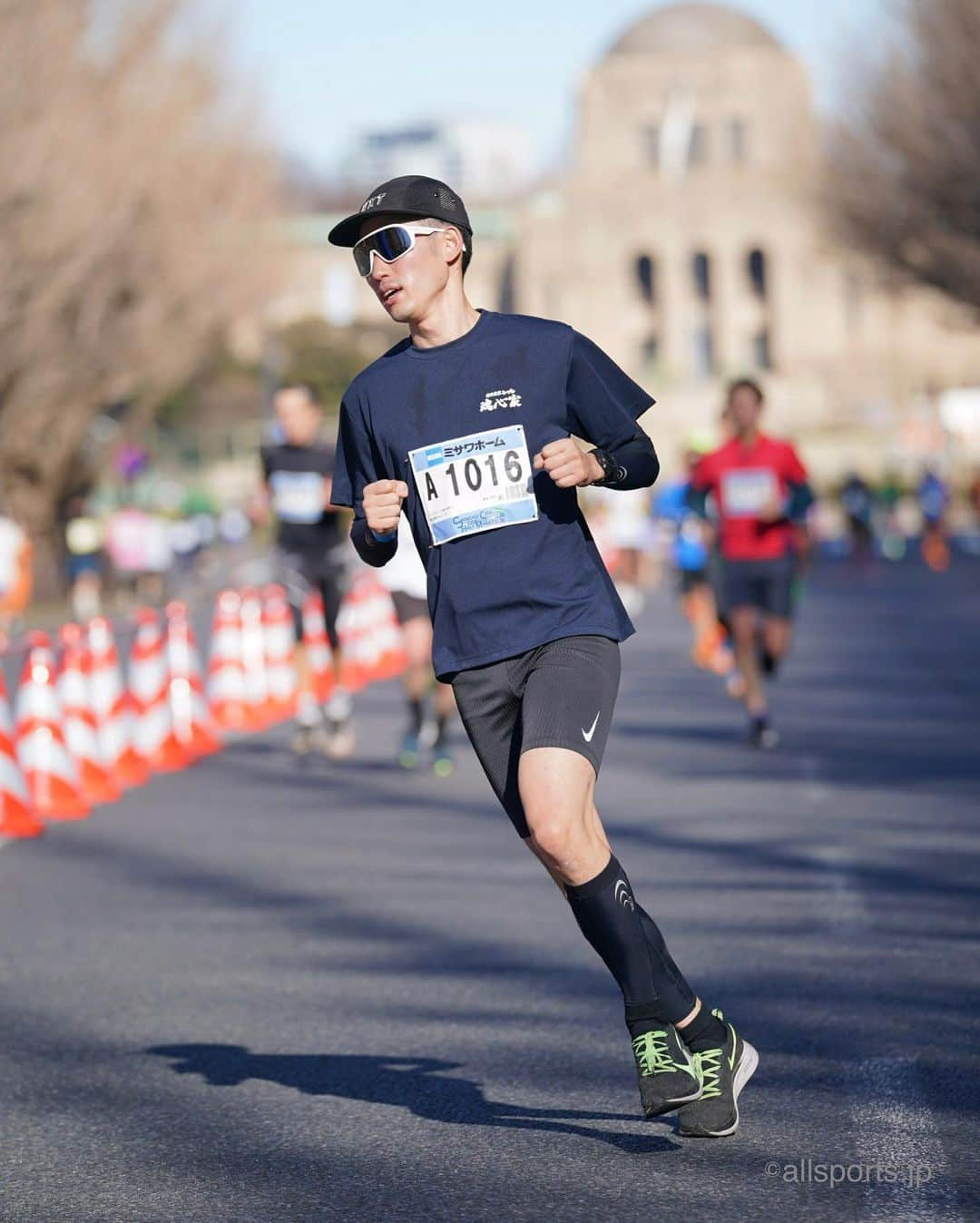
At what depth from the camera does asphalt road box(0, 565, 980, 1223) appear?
5.14 metres

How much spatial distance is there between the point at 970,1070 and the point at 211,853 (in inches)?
199

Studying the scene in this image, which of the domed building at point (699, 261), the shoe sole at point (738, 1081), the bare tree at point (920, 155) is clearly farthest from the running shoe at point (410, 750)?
the domed building at point (699, 261)

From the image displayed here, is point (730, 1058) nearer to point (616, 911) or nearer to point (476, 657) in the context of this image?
point (616, 911)

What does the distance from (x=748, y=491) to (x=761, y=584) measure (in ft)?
1.94

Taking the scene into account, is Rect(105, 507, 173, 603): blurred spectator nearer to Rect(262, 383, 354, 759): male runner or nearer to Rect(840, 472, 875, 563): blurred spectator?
Rect(840, 472, 875, 563): blurred spectator

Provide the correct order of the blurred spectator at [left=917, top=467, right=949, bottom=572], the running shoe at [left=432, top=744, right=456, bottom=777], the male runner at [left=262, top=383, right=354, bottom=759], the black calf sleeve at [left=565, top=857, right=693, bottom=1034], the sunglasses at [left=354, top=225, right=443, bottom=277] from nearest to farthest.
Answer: the black calf sleeve at [left=565, top=857, right=693, bottom=1034] → the sunglasses at [left=354, top=225, right=443, bottom=277] → the running shoe at [left=432, top=744, right=456, bottom=777] → the male runner at [left=262, top=383, right=354, bottom=759] → the blurred spectator at [left=917, top=467, right=949, bottom=572]

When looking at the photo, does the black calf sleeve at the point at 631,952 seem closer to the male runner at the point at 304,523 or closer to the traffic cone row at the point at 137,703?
the traffic cone row at the point at 137,703

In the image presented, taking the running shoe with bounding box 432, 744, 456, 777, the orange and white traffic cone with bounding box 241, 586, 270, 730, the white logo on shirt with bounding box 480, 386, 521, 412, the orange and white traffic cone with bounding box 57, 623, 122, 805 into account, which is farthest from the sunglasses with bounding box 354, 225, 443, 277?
the orange and white traffic cone with bounding box 241, 586, 270, 730

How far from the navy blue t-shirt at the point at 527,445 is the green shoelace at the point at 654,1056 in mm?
881

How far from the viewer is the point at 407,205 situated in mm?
5484

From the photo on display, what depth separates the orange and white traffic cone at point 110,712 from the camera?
1339 cm

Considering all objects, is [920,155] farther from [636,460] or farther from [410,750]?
[636,460]

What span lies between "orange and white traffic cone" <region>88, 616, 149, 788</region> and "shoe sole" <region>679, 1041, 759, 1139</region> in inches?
323

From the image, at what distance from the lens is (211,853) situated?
10.5 m
